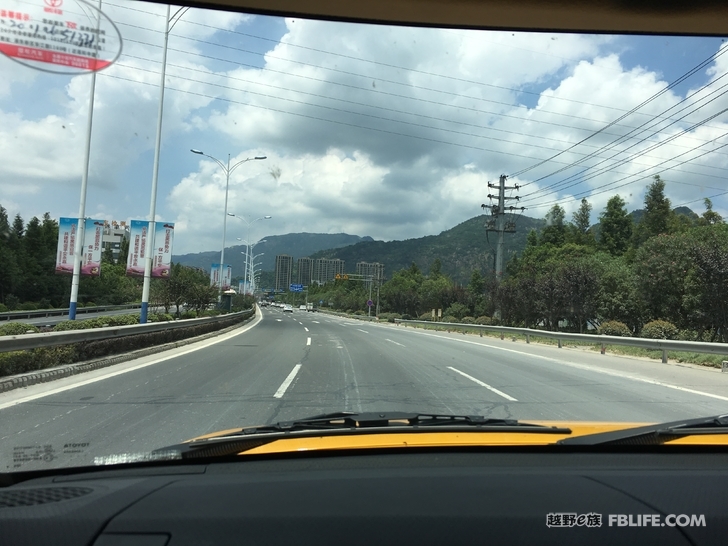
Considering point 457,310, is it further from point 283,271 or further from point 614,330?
point 283,271

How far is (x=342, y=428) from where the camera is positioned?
3.52m

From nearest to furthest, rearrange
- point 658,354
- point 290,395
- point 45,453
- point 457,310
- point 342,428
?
1. point 342,428
2. point 45,453
3. point 290,395
4. point 658,354
5. point 457,310

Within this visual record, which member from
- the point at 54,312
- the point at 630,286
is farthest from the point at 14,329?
the point at 630,286

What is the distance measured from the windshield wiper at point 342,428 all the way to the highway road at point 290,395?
1345 mm

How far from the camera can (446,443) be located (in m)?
3.05

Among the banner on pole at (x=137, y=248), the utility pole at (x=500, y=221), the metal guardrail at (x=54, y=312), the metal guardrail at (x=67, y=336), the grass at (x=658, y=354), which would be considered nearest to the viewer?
the metal guardrail at (x=67, y=336)

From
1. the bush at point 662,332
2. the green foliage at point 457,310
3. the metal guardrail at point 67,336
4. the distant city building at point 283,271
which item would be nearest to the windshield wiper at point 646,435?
the metal guardrail at point 67,336

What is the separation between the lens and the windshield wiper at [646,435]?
3072 millimetres

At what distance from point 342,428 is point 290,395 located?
5.25 m

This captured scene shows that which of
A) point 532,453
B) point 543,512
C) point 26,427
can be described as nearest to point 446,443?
point 532,453

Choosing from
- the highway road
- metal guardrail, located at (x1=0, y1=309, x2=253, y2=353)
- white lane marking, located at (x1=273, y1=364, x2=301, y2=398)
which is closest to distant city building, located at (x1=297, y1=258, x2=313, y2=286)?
metal guardrail, located at (x1=0, y1=309, x2=253, y2=353)

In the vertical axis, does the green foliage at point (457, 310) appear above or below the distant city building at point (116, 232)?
below

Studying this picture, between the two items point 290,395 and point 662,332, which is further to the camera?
point 662,332

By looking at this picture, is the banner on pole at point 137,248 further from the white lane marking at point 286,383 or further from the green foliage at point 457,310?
the green foliage at point 457,310
